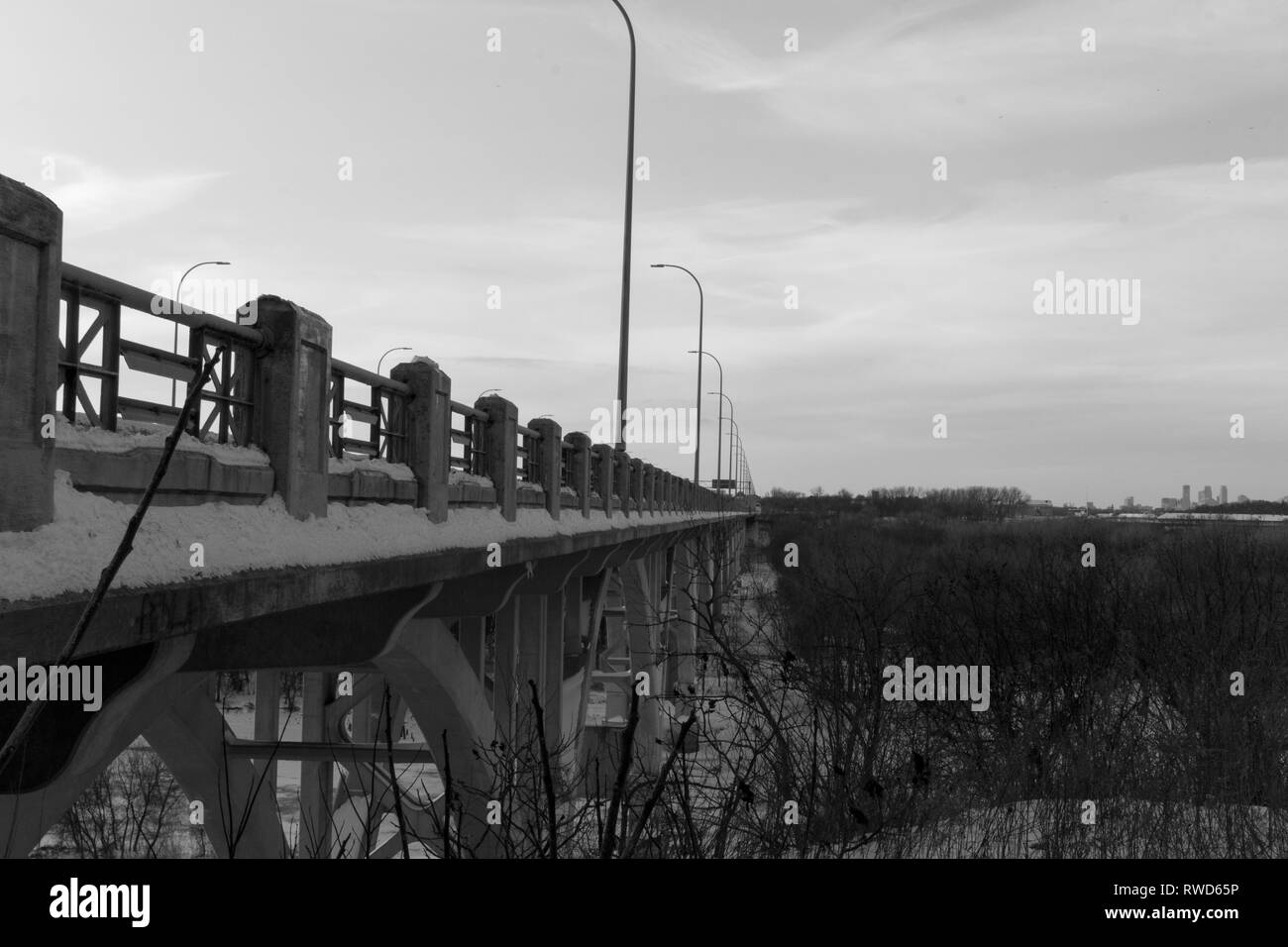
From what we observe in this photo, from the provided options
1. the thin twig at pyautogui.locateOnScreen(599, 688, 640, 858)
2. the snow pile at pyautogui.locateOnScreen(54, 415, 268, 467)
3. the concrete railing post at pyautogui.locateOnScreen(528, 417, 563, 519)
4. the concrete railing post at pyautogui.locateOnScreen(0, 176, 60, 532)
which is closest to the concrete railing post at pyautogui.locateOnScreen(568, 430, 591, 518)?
the concrete railing post at pyautogui.locateOnScreen(528, 417, 563, 519)

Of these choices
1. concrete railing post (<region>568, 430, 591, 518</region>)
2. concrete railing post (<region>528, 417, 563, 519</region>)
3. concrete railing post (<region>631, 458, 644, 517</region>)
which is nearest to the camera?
concrete railing post (<region>528, 417, 563, 519</region>)

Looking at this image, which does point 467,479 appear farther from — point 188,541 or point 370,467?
point 188,541

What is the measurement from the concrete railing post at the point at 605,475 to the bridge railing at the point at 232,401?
269 inches

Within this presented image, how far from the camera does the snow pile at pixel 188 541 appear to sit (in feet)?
12.6

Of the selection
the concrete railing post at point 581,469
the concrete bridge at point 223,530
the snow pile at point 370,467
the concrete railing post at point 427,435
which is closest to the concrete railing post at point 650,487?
the concrete railing post at point 581,469

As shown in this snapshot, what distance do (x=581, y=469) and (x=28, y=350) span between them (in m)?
13.0

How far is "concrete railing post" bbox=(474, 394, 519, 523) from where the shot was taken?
11.6 meters

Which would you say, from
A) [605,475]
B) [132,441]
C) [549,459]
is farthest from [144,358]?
[605,475]

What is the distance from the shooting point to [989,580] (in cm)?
2694

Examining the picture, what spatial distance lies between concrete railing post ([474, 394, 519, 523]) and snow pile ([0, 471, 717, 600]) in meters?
2.90

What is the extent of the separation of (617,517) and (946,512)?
4971 inches

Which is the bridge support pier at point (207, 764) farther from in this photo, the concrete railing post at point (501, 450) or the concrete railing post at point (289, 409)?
the concrete railing post at point (289, 409)

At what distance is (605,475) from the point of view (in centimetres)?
1947

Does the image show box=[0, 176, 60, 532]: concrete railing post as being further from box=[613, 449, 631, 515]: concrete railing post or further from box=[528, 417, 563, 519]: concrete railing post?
box=[613, 449, 631, 515]: concrete railing post
